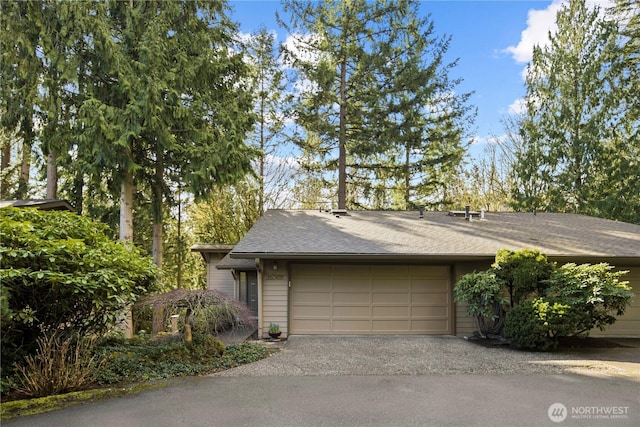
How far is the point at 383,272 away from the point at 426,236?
157 centimetres

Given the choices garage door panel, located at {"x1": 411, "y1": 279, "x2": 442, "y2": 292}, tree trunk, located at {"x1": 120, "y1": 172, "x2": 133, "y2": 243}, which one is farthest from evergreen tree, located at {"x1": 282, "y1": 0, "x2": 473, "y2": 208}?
tree trunk, located at {"x1": 120, "y1": 172, "x2": 133, "y2": 243}

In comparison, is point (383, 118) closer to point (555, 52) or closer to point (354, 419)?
point (555, 52)

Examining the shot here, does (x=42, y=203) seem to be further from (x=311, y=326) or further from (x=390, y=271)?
(x=390, y=271)

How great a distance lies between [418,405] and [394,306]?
5167mm

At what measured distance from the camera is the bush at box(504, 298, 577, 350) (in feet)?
25.2

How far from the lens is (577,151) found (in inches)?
606

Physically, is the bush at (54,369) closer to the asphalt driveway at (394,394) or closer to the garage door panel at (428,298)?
the asphalt driveway at (394,394)

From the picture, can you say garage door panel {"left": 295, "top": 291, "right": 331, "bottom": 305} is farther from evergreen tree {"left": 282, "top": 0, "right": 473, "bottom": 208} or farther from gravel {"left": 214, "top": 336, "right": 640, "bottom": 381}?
evergreen tree {"left": 282, "top": 0, "right": 473, "bottom": 208}

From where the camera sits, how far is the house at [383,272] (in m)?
9.32

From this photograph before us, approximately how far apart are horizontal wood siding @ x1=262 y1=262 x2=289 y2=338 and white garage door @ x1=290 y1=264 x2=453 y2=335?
0.93 feet

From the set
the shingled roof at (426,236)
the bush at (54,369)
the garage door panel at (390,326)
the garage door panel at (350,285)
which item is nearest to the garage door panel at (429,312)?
the garage door panel at (390,326)

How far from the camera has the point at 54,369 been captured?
509 centimetres

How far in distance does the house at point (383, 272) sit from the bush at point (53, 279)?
335 centimetres

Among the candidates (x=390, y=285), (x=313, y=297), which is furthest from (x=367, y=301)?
(x=313, y=297)
